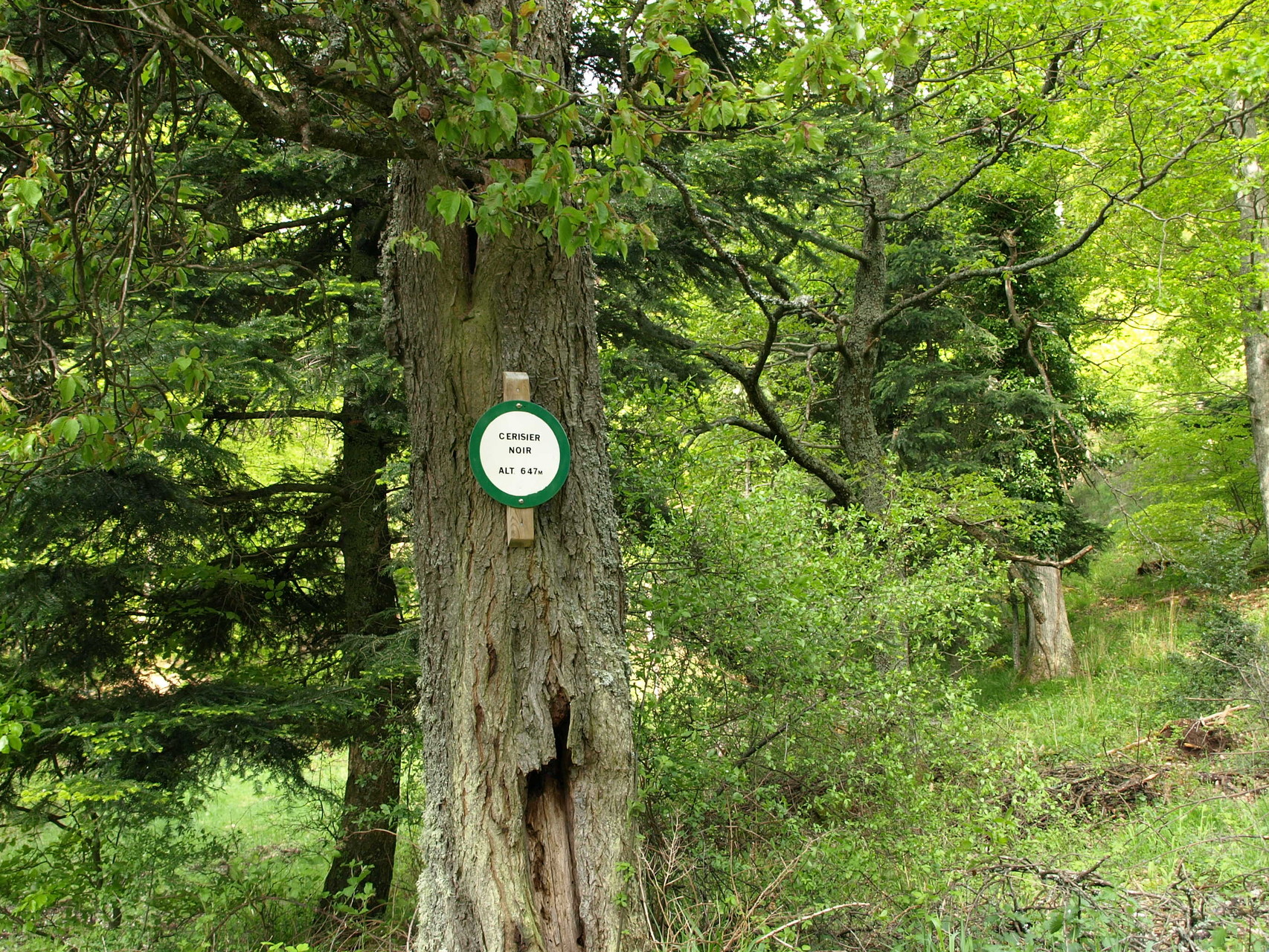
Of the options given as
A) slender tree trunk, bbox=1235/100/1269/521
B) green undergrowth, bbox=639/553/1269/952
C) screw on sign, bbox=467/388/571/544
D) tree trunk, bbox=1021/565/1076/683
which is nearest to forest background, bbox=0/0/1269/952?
green undergrowth, bbox=639/553/1269/952

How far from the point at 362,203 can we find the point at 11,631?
3991mm

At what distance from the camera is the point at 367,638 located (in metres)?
6.30

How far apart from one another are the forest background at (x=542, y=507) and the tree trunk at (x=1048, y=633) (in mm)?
3302

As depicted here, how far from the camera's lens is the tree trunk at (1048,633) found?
14.8 m

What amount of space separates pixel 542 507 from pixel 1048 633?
14.0 meters

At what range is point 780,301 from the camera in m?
7.01

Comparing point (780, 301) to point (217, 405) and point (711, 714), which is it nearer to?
point (711, 714)

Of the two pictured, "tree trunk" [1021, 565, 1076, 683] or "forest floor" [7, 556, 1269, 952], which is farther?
"tree trunk" [1021, 565, 1076, 683]

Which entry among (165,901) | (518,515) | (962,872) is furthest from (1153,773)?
(165,901)

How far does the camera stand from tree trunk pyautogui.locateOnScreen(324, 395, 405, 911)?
6027 mm

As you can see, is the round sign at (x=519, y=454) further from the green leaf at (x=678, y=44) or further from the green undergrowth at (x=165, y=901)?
the green undergrowth at (x=165, y=901)

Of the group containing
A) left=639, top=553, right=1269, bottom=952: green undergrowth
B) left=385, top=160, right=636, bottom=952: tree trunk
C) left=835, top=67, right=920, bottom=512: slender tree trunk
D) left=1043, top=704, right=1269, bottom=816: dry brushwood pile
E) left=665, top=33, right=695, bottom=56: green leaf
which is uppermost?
left=835, top=67, right=920, bottom=512: slender tree trunk

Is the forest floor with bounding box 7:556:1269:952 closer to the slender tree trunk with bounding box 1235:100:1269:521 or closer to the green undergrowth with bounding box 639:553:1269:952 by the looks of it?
the green undergrowth with bounding box 639:553:1269:952

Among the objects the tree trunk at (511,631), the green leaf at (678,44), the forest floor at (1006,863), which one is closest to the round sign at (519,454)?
the tree trunk at (511,631)
